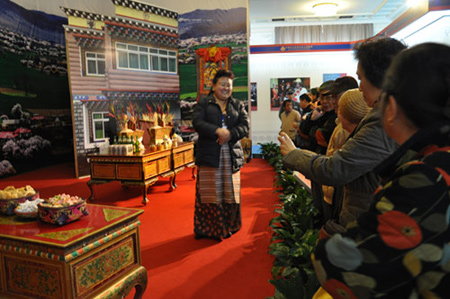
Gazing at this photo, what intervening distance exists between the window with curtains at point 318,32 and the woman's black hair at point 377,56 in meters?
10.1

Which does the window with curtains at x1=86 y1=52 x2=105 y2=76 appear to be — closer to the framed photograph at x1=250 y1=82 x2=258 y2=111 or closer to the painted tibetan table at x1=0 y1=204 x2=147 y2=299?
the framed photograph at x1=250 y1=82 x2=258 y2=111

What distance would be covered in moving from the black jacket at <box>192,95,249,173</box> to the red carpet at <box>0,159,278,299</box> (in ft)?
2.66

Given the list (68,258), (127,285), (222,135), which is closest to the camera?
(68,258)

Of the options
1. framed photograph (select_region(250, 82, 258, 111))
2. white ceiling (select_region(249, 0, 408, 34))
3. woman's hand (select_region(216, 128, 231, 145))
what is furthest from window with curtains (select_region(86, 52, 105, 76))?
woman's hand (select_region(216, 128, 231, 145))

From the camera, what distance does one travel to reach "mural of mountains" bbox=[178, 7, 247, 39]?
26.0ft

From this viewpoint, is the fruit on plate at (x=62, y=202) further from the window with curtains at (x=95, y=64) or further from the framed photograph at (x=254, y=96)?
the framed photograph at (x=254, y=96)

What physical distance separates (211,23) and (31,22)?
4410 mm

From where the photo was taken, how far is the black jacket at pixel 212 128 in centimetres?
318

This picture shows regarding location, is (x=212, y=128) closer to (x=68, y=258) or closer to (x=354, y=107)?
(x=354, y=107)

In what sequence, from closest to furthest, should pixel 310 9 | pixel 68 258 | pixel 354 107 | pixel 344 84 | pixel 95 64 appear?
pixel 68 258 → pixel 354 107 → pixel 344 84 → pixel 95 64 → pixel 310 9

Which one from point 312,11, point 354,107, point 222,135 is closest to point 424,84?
point 354,107

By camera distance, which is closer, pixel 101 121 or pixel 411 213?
pixel 411 213

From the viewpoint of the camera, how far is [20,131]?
7719mm

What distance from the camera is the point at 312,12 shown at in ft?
30.8
